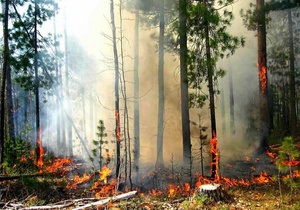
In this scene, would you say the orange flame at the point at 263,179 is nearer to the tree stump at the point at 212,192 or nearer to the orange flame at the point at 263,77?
the tree stump at the point at 212,192

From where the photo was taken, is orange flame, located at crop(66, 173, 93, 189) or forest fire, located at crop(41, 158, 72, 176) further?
forest fire, located at crop(41, 158, 72, 176)

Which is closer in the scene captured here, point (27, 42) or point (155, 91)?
point (27, 42)

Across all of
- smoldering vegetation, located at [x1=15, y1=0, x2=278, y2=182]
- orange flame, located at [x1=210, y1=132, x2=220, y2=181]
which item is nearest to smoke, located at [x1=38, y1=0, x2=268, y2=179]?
smoldering vegetation, located at [x1=15, y1=0, x2=278, y2=182]

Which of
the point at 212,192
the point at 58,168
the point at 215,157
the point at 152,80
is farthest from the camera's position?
the point at 152,80

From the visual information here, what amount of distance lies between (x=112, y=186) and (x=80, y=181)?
214 cm

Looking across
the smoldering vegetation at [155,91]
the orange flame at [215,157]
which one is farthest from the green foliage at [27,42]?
the orange flame at [215,157]

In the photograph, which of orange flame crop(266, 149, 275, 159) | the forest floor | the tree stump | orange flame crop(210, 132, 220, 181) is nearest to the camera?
the forest floor

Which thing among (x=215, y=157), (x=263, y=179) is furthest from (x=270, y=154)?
(x=215, y=157)

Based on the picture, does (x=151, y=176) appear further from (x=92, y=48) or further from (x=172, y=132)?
(x=92, y=48)

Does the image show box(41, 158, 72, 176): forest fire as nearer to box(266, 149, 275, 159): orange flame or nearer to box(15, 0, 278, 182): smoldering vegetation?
box(15, 0, 278, 182): smoldering vegetation

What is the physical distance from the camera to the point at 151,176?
11688 millimetres

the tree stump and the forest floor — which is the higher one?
the tree stump

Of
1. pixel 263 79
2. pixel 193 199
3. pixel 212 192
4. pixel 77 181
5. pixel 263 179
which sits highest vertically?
pixel 263 79

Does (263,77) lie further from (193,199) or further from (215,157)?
(193,199)
